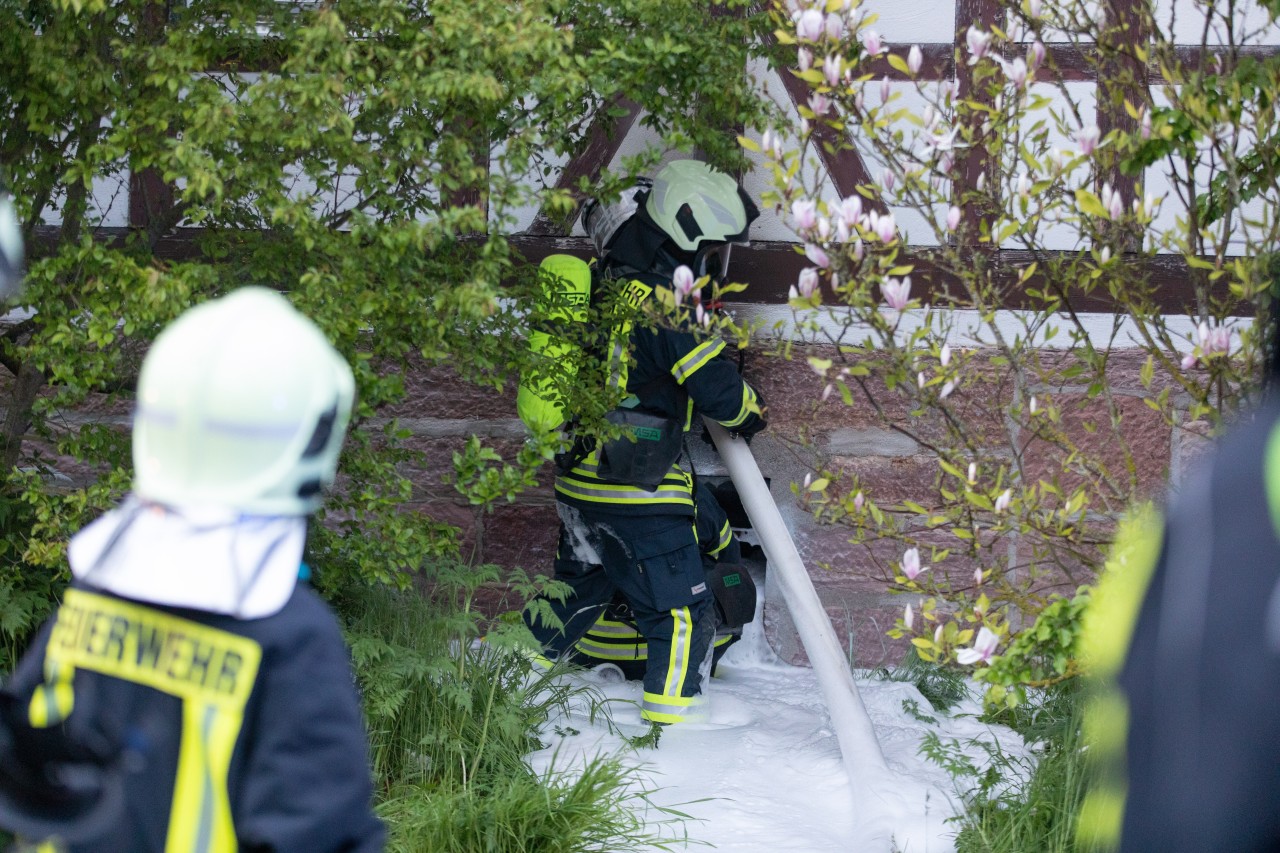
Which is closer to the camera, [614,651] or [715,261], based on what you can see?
[715,261]

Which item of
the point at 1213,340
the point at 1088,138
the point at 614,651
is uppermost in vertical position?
the point at 1088,138

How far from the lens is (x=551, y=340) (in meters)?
3.24

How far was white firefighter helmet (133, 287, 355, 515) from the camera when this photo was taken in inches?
48.4

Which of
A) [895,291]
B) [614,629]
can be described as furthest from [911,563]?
[614,629]

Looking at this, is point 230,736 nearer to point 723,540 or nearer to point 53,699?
point 53,699

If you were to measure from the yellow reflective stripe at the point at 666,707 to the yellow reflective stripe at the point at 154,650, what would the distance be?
255 centimetres

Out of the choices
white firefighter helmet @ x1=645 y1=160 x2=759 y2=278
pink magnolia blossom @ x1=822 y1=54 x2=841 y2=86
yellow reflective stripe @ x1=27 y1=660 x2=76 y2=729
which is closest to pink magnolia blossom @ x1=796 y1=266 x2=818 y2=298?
pink magnolia blossom @ x1=822 y1=54 x2=841 y2=86

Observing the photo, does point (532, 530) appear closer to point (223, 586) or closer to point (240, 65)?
point (240, 65)

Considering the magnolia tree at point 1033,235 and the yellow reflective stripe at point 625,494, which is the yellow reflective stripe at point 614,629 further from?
the magnolia tree at point 1033,235

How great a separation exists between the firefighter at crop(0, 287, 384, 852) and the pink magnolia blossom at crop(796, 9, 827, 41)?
1441 millimetres

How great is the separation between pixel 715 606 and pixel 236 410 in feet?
9.74

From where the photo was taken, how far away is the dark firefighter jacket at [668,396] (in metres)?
3.60

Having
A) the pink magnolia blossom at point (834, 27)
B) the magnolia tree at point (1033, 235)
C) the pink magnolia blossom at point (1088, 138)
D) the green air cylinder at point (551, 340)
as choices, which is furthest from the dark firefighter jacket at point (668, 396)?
the pink magnolia blossom at point (1088, 138)

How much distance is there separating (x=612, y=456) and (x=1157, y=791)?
9.76 feet
